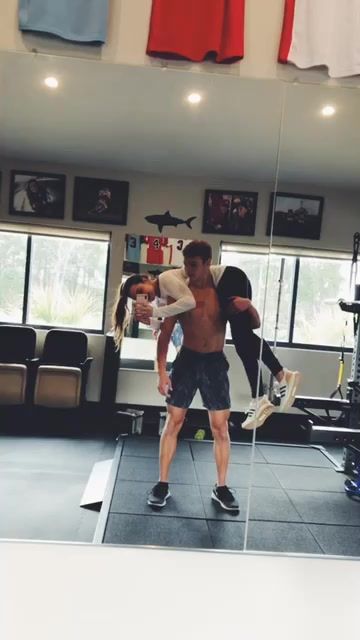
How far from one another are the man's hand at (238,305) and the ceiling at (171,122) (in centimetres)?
62

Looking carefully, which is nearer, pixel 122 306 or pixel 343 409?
pixel 122 306

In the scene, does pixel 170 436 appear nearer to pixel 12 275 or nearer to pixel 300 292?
pixel 300 292

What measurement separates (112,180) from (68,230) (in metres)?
0.34

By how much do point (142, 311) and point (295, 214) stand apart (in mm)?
928

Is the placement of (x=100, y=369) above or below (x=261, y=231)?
below

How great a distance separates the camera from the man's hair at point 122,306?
222 centimetres

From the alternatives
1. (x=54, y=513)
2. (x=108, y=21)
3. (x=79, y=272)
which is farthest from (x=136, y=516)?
(x=108, y=21)

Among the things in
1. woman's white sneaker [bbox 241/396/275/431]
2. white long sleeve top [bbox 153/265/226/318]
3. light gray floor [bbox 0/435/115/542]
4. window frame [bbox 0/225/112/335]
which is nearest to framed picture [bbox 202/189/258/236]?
white long sleeve top [bbox 153/265/226/318]

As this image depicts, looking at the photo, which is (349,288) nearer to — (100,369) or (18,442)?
(100,369)

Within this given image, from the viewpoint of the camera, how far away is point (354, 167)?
2307 millimetres

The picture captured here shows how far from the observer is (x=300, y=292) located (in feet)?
7.58

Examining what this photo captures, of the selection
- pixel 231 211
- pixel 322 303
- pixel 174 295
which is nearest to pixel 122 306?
pixel 174 295

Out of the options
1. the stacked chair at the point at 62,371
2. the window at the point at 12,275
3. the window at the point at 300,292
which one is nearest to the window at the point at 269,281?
the window at the point at 300,292

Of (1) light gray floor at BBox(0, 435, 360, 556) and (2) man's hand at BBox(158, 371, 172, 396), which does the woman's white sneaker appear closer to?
(1) light gray floor at BBox(0, 435, 360, 556)
